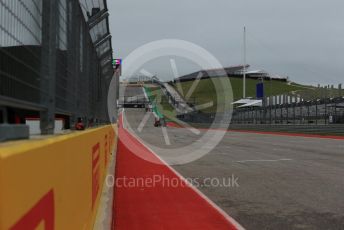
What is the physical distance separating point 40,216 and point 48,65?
2410 mm

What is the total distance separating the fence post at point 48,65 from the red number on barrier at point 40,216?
1.76m

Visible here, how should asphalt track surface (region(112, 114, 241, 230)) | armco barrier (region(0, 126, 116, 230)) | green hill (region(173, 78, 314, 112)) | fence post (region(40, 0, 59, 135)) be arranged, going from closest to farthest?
1. armco barrier (region(0, 126, 116, 230))
2. fence post (region(40, 0, 59, 135))
3. asphalt track surface (region(112, 114, 241, 230))
4. green hill (region(173, 78, 314, 112))

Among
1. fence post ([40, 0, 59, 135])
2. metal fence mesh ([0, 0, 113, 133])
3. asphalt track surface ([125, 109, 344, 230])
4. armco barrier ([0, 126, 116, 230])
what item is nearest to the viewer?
armco barrier ([0, 126, 116, 230])

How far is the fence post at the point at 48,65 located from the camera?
173 inches

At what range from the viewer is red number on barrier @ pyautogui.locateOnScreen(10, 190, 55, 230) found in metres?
1.95

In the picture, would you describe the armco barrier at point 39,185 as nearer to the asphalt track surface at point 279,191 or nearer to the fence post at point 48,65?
the fence post at point 48,65

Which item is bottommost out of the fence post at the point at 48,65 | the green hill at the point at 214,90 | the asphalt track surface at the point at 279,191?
the asphalt track surface at the point at 279,191

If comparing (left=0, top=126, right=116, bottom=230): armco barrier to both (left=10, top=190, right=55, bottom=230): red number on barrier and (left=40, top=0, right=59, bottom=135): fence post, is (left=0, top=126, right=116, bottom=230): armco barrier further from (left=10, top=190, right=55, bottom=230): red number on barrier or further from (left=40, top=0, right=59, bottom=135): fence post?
(left=40, top=0, right=59, bottom=135): fence post

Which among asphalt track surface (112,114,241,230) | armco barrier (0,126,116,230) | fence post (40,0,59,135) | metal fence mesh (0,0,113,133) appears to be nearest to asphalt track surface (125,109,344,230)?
asphalt track surface (112,114,241,230)

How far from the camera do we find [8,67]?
3205 mm

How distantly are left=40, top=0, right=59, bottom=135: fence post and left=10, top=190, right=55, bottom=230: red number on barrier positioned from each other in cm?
176

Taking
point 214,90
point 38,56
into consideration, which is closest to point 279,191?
point 38,56

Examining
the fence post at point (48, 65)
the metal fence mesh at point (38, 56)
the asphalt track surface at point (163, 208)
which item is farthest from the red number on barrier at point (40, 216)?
the asphalt track surface at point (163, 208)

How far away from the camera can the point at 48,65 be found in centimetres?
452
